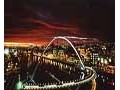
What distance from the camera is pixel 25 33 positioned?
1794 millimetres

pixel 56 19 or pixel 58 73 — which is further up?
pixel 56 19

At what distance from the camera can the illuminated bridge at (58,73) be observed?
179 cm

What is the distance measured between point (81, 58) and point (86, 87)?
204mm

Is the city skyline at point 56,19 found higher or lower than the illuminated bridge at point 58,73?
higher

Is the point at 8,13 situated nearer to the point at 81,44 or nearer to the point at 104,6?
the point at 81,44

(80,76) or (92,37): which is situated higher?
(92,37)

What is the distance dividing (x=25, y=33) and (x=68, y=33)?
0.29 m

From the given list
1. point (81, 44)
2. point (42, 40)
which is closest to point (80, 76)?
point (81, 44)

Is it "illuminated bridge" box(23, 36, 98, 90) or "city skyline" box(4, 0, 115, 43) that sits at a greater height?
"city skyline" box(4, 0, 115, 43)

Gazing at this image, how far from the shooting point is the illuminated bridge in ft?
5.87

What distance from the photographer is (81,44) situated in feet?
6.00

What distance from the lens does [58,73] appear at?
1802 mm
